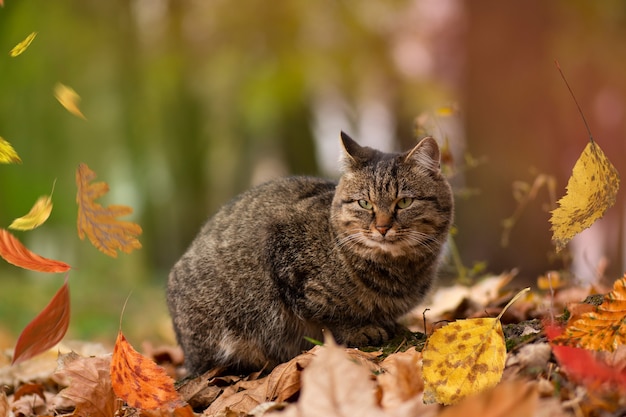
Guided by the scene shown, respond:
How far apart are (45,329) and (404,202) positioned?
189cm

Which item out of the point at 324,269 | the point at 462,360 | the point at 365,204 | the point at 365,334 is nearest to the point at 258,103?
the point at 365,204

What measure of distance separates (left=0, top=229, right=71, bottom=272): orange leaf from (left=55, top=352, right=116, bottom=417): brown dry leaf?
1.41 feet

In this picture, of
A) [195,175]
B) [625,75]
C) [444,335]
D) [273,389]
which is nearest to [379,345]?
[273,389]

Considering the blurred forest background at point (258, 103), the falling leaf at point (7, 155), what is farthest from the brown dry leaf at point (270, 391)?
the blurred forest background at point (258, 103)

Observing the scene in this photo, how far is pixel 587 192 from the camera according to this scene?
7.51ft

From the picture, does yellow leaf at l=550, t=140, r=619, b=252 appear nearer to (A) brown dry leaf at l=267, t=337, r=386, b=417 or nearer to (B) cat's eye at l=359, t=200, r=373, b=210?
(A) brown dry leaf at l=267, t=337, r=386, b=417

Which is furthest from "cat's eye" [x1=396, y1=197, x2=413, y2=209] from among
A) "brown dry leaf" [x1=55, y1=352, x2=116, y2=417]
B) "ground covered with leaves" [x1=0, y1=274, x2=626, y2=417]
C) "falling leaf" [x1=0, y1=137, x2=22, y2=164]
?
"falling leaf" [x1=0, y1=137, x2=22, y2=164]

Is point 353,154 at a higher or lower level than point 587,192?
lower

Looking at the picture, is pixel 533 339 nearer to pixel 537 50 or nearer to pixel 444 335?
pixel 444 335

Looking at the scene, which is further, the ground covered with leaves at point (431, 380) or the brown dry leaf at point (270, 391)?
the brown dry leaf at point (270, 391)

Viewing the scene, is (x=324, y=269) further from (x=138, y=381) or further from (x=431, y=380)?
(x=431, y=380)

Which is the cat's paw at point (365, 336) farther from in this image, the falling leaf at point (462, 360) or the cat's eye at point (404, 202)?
the falling leaf at point (462, 360)

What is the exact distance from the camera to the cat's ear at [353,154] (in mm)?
3707

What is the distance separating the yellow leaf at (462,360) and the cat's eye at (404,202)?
4.42ft
